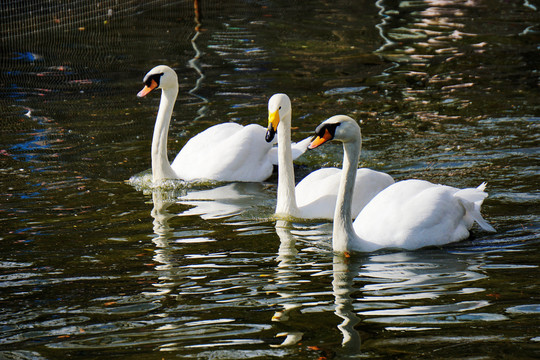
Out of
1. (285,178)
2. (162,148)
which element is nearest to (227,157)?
(162,148)

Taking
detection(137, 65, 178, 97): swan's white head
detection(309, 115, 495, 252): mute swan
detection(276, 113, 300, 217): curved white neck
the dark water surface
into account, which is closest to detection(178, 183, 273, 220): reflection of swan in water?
the dark water surface

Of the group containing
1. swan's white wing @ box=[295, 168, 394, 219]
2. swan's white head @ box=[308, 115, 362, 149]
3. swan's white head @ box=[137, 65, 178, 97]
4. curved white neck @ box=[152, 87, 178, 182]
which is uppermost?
swan's white head @ box=[137, 65, 178, 97]

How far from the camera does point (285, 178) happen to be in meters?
8.73

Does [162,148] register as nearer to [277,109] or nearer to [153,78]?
[153,78]

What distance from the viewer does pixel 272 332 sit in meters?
5.60

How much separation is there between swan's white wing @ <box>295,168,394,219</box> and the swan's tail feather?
1.07 meters

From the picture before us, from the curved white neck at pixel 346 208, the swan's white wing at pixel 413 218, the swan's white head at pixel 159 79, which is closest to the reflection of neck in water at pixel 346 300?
the curved white neck at pixel 346 208

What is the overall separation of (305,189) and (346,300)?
10.1 feet

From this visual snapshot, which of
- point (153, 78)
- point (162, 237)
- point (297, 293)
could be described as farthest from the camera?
point (153, 78)

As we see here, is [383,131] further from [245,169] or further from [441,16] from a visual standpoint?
[441,16]

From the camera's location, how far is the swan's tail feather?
309 inches

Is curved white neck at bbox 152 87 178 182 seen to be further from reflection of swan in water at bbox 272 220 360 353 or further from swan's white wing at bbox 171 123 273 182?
reflection of swan in water at bbox 272 220 360 353

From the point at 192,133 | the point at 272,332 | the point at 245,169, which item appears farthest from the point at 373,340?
the point at 192,133

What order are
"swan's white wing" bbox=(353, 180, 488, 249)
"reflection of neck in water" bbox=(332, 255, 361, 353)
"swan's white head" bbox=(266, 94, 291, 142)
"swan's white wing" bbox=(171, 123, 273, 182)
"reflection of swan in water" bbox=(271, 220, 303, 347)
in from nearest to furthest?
"reflection of neck in water" bbox=(332, 255, 361, 353) → "reflection of swan in water" bbox=(271, 220, 303, 347) → "swan's white wing" bbox=(353, 180, 488, 249) → "swan's white head" bbox=(266, 94, 291, 142) → "swan's white wing" bbox=(171, 123, 273, 182)
